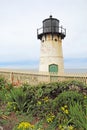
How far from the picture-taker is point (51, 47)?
18.8 metres


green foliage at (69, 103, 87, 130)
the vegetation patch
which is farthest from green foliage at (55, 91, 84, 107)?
green foliage at (69, 103, 87, 130)

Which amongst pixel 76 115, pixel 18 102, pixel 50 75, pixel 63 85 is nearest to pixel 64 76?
pixel 50 75

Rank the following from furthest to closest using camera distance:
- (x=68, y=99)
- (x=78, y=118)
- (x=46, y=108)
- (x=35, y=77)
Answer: (x=35, y=77) → (x=46, y=108) → (x=68, y=99) → (x=78, y=118)

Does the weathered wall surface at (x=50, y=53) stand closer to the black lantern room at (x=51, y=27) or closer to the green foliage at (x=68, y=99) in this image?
the black lantern room at (x=51, y=27)

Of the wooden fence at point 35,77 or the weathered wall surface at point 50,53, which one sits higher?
the weathered wall surface at point 50,53

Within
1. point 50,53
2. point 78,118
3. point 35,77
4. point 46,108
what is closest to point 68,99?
point 46,108

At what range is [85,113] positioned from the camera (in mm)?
5211

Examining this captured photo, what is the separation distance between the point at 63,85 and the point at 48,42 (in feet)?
37.7

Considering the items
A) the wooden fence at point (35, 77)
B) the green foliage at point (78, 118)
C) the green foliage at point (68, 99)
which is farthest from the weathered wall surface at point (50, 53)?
the green foliage at point (78, 118)

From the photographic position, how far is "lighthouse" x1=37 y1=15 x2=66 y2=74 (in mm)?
18562

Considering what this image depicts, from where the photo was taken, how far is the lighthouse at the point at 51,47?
18.6 m

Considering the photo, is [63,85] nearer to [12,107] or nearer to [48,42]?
[12,107]

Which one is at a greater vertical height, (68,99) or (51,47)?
(51,47)

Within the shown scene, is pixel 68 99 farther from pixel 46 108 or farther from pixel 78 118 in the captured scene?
pixel 78 118
